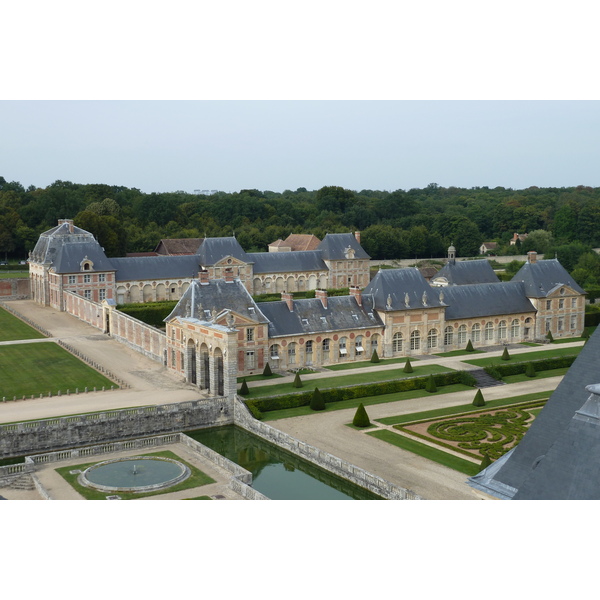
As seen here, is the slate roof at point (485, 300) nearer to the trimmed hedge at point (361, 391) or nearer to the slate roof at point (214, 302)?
the trimmed hedge at point (361, 391)

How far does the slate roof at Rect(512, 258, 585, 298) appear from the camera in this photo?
172ft

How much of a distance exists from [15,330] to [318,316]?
21.5 m

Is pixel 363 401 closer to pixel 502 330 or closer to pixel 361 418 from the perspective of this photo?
pixel 361 418

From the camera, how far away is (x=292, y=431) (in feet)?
110

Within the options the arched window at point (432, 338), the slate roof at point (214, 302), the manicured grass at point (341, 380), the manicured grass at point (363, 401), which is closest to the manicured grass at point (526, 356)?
the manicured grass at point (341, 380)

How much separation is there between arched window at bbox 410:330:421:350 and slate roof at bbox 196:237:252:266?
89.1ft

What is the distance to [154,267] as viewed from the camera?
68625mm

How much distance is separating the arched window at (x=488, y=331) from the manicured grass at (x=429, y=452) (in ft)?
62.2

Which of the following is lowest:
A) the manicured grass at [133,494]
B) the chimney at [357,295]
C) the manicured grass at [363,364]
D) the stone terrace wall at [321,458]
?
the manicured grass at [133,494]

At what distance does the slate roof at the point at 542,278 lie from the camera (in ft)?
172

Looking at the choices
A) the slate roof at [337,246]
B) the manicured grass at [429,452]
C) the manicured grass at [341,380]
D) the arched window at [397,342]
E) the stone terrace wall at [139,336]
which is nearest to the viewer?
the manicured grass at [429,452]

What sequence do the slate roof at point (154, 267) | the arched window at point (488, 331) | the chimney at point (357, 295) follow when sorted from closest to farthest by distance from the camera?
the chimney at point (357, 295) → the arched window at point (488, 331) → the slate roof at point (154, 267)

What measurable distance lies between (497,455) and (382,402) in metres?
8.70

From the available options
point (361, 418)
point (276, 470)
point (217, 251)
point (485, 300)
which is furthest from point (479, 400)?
point (217, 251)
